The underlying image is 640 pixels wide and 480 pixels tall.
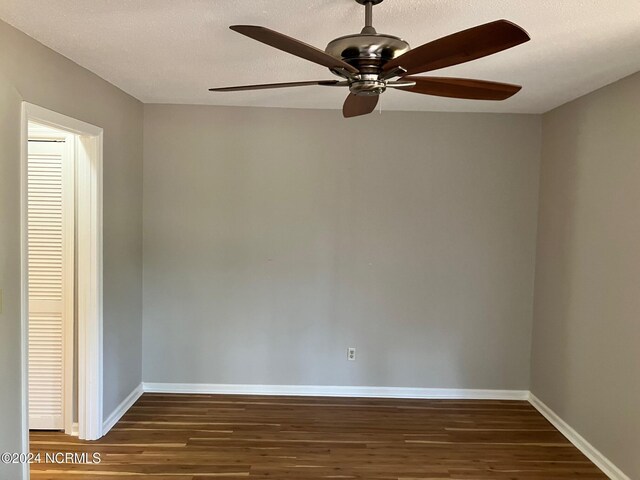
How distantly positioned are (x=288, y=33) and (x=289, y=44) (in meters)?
0.77

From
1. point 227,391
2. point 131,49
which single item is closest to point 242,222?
point 227,391

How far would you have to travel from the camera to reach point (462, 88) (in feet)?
5.83

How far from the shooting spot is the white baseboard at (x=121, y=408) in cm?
316

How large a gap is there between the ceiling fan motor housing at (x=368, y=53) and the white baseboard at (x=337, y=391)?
2.87 meters

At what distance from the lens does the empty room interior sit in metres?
2.10

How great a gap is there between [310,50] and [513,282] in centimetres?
305

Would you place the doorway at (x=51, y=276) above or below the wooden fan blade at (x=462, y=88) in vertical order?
below

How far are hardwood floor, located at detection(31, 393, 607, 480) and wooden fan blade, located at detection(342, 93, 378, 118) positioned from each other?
2.06 metres

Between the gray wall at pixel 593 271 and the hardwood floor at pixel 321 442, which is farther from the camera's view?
the hardwood floor at pixel 321 442

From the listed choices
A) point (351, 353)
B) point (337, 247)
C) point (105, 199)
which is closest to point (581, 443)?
point (351, 353)

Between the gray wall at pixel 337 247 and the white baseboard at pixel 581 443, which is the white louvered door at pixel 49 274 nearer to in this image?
the gray wall at pixel 337 247

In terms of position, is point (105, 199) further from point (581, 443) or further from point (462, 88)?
point (581, 443)

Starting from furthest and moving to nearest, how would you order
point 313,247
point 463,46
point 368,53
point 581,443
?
point 313,247 < point 581,443 < point 368,53 < point 463,46

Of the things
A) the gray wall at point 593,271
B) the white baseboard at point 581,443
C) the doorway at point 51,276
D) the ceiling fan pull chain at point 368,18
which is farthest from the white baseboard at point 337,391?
the ceiling fan pull chain at point 368,18
